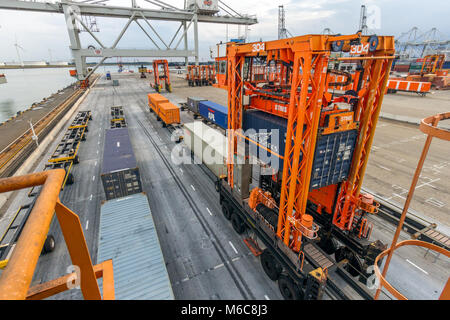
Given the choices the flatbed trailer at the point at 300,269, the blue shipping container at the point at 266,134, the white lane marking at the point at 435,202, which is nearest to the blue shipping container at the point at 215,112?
the blue shipping container at the point at 266,134

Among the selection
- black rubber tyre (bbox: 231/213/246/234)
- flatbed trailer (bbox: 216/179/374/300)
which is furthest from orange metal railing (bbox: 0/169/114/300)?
→ black rubber tyre (bbox: 231/213/246/234)

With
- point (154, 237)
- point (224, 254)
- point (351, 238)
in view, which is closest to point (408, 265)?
point (351, 238)

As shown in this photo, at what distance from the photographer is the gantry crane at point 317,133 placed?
29.8 feet

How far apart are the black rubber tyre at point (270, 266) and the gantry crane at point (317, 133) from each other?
58mm

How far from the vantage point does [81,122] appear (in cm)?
3462

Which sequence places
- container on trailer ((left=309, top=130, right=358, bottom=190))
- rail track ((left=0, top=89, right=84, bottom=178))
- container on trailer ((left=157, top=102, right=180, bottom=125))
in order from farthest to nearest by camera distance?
container on trailer ((left=157, top=102, right=180, bottom=125)) → rail track ((left=0, top=89, right=84, bottom=178)) → container on trailer ((left=309, top=130, right=358, bottom=190))

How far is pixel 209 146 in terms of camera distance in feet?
68.0

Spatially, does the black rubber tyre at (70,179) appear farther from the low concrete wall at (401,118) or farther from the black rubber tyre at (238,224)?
the low concrete wall at (401,118)

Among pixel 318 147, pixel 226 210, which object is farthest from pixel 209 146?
pixel 318 147

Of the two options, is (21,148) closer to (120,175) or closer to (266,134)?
(120,175)

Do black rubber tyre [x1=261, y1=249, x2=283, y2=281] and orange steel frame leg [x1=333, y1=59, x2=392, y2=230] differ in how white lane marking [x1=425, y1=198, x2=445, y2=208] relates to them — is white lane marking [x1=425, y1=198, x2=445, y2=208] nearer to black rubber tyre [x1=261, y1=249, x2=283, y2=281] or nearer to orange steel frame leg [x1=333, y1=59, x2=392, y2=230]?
orange steel frame leg [x1=333, y1=59, x2=392, y2=230]

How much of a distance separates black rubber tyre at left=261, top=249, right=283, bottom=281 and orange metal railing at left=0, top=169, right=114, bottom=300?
9.39 m

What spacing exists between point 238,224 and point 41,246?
13621 millimetres

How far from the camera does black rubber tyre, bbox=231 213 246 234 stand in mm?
14627
